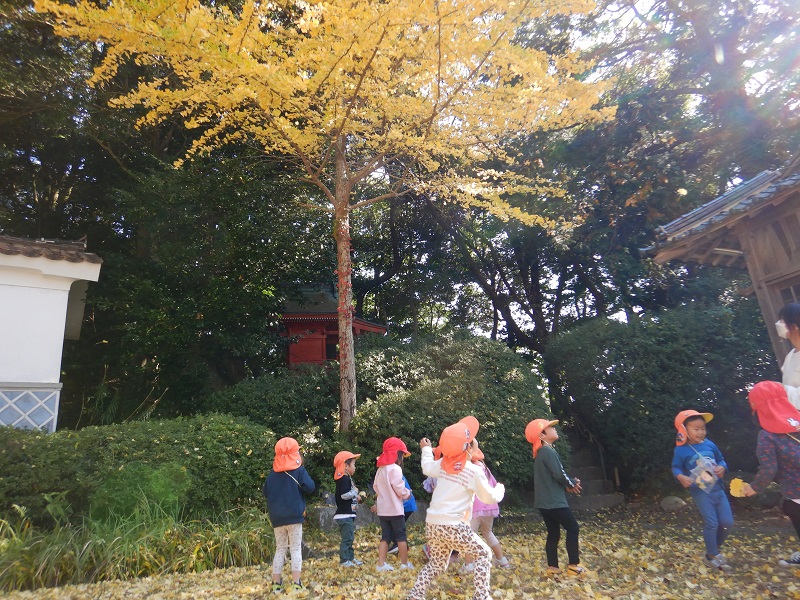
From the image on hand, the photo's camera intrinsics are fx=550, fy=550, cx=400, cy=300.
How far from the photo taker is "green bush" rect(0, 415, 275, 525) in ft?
19.1

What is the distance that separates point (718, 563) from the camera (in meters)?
4.97

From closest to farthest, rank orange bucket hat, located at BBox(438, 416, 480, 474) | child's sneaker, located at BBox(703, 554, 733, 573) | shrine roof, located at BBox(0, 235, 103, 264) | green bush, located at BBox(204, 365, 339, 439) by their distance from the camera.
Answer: orange bucket hat, located at BBox(438, 416, 480, 474), child's sneaker, located at BBox(703, 554, 733, 573), shrine roof, located at BBox(0, 235, 103, 264), green bush, located at BBox(204, 365, 339, 439)

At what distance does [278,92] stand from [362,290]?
13.9m

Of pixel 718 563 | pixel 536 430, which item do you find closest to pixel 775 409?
pixel 718 563

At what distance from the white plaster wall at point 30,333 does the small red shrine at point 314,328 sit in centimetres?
609

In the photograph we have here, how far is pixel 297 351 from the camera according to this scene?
48.7 feet

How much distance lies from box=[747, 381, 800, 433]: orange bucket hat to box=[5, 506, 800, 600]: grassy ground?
1.23 metres

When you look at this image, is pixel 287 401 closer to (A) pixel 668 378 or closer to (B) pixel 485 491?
(B) pixel 485 491

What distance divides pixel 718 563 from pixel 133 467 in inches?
240

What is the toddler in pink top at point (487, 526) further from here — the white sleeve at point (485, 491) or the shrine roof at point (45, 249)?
the shrine roof at point (45, 249)

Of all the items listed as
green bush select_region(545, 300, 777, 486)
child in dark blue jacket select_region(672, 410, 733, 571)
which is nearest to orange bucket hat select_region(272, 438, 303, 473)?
child in dark blue jacket select_region(672, 410, 733, 571)

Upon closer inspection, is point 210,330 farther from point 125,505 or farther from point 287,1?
point 287,1

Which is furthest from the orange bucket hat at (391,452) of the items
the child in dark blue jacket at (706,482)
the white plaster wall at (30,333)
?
the white plaster wall at (30,333)

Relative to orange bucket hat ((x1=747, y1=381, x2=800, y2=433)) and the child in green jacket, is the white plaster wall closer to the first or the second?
the child in green jacket
